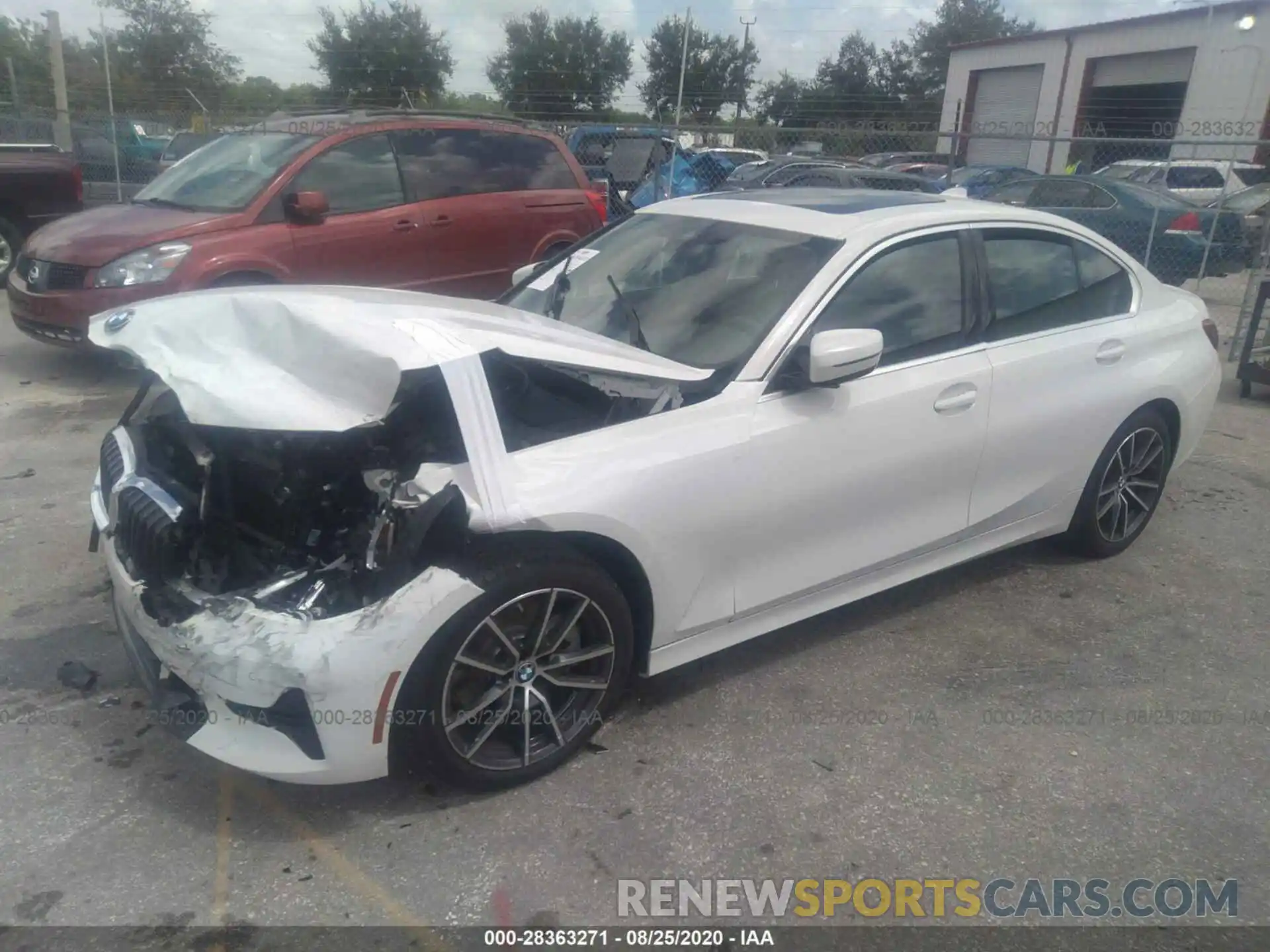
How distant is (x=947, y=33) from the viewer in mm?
52969

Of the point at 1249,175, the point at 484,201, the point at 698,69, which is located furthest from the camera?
the point at 698,69

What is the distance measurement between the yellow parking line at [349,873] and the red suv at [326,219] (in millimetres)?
4633

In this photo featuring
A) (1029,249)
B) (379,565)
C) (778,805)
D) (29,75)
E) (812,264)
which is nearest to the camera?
(379,565)

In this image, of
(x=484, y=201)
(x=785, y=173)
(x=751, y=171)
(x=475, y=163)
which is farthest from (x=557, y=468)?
(x=751, y=171)

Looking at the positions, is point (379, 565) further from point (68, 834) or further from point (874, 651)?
point (874, 651)

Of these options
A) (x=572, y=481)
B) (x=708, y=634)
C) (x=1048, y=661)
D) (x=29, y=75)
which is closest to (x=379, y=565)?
(x=572, y=481)

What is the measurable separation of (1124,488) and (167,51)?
37.9 metres

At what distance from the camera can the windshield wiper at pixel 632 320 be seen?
3543mm

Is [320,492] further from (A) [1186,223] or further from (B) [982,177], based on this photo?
(B) [982,177]

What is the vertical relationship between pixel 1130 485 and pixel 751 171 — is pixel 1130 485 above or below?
below

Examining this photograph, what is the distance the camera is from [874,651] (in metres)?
3.85

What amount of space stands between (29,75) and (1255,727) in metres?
34.8

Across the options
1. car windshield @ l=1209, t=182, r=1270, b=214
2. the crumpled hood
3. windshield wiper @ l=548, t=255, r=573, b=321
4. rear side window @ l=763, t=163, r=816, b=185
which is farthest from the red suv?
car windshield @ l=1209, t=182, r=1270, b=214

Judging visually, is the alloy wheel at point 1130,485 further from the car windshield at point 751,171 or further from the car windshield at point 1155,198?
the car windshield at point 751,171
